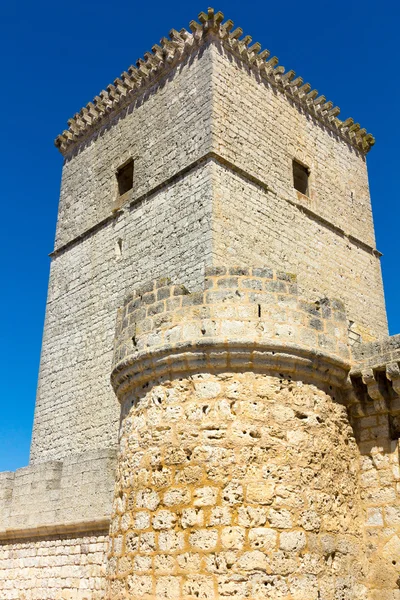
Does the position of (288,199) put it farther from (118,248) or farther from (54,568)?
(54,568)

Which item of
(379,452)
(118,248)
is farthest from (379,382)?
(118,248)

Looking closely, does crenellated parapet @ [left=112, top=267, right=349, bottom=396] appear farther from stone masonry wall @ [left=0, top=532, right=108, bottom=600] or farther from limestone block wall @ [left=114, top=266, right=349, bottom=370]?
stone masonry wall @ [left=0, top=532, right=108, bottom=600]

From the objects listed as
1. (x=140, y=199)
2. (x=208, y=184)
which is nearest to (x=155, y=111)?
(x=140, y=199)

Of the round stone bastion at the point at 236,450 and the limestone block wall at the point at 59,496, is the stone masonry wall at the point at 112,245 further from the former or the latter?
the round stone bastion at the point at 236,450

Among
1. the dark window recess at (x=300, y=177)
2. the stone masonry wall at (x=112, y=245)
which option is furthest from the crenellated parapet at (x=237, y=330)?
the dark window recess at (x=300, y=177)

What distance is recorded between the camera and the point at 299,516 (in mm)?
4352

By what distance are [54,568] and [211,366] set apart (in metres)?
3.90

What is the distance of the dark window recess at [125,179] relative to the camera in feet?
44.1

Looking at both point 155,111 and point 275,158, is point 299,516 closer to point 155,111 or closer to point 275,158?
point 275,158

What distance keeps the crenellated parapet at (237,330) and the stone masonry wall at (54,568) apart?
256cm

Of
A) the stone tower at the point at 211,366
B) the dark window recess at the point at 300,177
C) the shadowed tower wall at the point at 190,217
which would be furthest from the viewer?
the dark window recess at the point at 300,177

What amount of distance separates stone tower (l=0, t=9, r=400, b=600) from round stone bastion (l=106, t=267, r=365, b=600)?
13mm

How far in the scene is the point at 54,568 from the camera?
23.7ft

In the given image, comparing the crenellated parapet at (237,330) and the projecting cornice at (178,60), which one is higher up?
the projecting cornice at (178,60)
